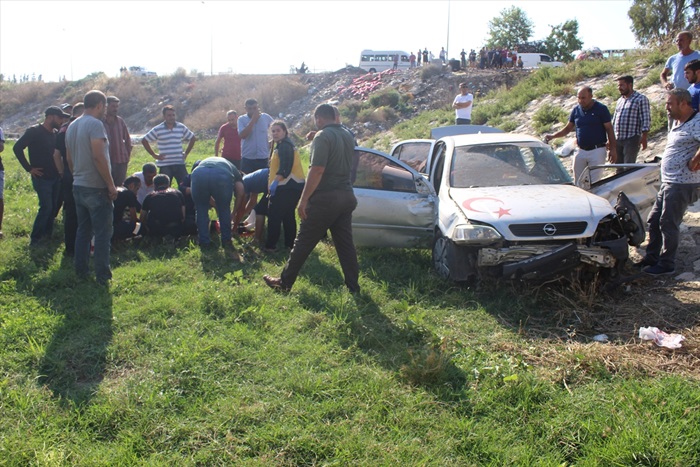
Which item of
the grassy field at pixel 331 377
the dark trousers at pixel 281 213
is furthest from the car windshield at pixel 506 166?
the dark trousers at pixel 281 213

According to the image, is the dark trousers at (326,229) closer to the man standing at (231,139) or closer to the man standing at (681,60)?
the man standing at (231,139)

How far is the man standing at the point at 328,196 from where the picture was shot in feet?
18.0

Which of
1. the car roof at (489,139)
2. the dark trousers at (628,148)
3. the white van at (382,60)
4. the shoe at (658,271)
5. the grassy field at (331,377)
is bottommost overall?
the grassy field at (331,377)

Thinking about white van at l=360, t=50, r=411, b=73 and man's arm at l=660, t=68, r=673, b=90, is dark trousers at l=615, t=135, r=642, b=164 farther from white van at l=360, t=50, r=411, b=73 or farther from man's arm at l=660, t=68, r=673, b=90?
white van at l=360, t=50, r=411, b=73

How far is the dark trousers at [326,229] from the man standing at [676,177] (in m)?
3.23

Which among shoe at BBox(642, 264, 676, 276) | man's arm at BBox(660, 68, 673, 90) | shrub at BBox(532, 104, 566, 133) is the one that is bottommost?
shoe at BBox(642, 264, 676, 276)

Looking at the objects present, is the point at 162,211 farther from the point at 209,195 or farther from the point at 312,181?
the point at 312,181

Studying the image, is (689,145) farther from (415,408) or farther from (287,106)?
(287,106)

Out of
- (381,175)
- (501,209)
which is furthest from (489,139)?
(501,209)

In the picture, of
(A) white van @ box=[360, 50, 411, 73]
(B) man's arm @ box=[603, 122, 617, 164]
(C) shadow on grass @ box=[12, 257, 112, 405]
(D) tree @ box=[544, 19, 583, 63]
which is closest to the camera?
(C) shadow on grass @ box=[12, 257, 112, 405]

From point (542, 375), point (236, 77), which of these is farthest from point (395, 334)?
point (236, 77)

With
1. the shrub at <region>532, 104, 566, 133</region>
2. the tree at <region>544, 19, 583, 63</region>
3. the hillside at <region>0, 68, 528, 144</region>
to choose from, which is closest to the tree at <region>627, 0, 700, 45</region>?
the tree at <region>544, 19, 583, 63</region>

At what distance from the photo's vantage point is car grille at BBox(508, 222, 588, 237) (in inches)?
217

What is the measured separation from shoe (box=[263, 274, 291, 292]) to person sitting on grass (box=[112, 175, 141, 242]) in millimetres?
2732
